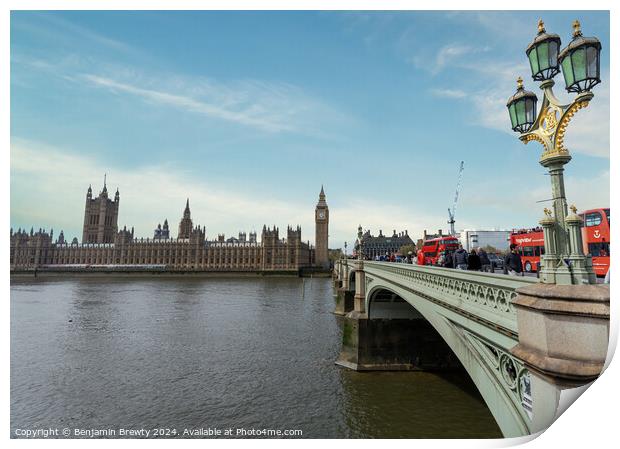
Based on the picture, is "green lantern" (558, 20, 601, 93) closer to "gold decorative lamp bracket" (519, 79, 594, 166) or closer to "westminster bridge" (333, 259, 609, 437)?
"gold decorative lamp bracket" (519, 79, 594, 166)

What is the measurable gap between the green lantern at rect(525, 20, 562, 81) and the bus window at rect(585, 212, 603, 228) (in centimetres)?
1188

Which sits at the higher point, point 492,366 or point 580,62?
point 580,62

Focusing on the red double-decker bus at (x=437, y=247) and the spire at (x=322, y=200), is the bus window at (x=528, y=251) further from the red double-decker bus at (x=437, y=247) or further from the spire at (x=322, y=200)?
the spire at (x=322, y=200)

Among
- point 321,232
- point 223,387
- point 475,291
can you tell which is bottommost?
point 223,387

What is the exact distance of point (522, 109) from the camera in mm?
4938

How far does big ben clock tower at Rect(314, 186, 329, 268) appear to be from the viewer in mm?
146625

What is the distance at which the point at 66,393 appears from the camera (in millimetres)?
17875

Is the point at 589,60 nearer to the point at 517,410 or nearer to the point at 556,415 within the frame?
the point at 556,415

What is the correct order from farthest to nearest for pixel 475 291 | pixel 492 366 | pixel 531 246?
pixel 531 246
pixel 475 291
pixel 492 366

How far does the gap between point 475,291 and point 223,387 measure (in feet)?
49.3

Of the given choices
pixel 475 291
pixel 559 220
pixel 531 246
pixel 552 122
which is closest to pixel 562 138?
pixel 552 122

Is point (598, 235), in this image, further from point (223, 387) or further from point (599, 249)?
point (223, 387)

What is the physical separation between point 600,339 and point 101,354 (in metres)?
28.1

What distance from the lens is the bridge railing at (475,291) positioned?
5.53 meters
